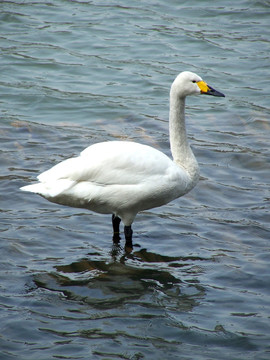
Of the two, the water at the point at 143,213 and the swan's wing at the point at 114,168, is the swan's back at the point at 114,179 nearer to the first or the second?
the swan's wing at the point at 114,168

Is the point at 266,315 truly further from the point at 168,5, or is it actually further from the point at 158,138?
the point at 168,5

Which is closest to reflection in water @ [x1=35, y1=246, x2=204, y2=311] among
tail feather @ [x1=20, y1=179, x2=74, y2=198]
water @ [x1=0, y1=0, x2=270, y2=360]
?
water @ [x1=0, y1=0, x2=270, y2=360]

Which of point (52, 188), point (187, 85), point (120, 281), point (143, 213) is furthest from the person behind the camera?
point (143, 213)

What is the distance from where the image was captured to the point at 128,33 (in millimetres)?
14773

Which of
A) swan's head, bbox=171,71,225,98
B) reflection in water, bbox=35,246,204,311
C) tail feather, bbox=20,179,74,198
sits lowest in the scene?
reflection in water, bbox=35,246,204,311

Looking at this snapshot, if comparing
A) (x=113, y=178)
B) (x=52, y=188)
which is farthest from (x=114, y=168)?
(x=52, y=188)

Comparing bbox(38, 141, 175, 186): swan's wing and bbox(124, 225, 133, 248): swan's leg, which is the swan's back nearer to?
bbox(38, 141, 175, 186): swan's wing

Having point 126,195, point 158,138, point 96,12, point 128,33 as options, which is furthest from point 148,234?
point 96,12

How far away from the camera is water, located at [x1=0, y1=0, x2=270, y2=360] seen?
5191 mm

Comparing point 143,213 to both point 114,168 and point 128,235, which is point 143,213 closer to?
point 128,235

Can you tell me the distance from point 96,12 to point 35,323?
462 inches

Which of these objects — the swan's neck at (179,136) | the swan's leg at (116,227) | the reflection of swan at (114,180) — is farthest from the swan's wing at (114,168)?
the swan's leg at (116,227)

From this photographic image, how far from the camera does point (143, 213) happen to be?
761cm

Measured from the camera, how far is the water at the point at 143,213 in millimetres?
5191
